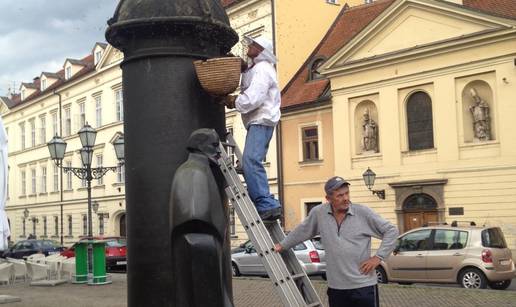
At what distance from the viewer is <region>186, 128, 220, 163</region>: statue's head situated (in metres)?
3.70

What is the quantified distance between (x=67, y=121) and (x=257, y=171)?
4642 centimetres

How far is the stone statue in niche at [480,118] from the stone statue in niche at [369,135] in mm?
4163

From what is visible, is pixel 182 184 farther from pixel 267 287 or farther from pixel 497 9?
pixel 497 9

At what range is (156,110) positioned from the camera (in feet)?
13.1

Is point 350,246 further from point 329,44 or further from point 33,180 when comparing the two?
point 33,180

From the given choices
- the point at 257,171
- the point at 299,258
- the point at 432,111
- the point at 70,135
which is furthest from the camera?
the point at 70,135

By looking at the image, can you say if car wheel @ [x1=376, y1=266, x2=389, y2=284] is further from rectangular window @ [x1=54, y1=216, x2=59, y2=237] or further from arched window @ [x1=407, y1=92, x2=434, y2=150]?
rectangular window @ [x1=54, y1=216, x2=59, y2=237]

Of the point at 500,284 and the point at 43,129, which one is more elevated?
the point at 43,129

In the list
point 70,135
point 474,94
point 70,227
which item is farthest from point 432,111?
point 70,227

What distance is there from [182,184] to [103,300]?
9.80 metres

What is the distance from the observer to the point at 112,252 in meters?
25.0

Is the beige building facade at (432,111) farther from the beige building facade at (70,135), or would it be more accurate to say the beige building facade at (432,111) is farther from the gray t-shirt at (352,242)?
the gray t-shirt at (352,242)

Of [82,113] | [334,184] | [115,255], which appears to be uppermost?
[82,113]

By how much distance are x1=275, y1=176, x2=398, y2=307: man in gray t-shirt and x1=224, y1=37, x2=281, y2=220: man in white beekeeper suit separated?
43 centimetres
